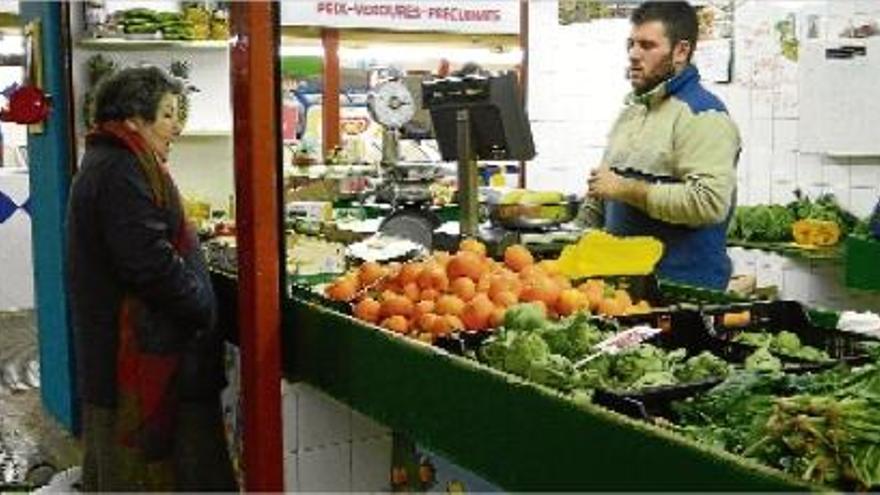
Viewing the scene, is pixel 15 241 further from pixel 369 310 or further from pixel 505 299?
pixel 505 299

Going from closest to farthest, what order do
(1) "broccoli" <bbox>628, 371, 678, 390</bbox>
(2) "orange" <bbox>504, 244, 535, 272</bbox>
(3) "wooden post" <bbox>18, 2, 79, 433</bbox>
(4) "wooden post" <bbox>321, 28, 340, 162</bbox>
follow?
1. (1) "broccoli" <bbox>628, 371, 678, 390</bbox>
2. (2) "orange" <bbox>504, 244, 535, 272</bbox>
3. (3) "wooden post" <bbox>18, 2, 79, 433</bbox>
4. (4) "wooden post" <bbox>321, 28, 340, 162</bbox>

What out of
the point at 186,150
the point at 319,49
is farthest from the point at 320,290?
the point at 319,49

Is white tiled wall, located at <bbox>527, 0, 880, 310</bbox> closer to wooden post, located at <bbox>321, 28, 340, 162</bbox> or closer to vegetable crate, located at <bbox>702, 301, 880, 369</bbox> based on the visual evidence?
wooden post, located at <bbox>321, 28, 340, 162</bbox>

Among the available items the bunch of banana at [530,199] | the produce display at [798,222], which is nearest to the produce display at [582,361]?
the bunch of banana at [530,199]

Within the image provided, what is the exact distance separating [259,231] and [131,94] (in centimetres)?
66

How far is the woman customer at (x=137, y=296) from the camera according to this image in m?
3.50

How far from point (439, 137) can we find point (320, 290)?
3.97 ft

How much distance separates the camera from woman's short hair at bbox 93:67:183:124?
363cm

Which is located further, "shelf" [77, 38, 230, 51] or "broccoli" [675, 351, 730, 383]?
"shelf" [77, 38, 230, 51]

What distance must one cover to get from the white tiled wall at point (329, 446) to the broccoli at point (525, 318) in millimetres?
977

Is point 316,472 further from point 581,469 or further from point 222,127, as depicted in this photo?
point 222,127

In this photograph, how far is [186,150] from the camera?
6.59 m

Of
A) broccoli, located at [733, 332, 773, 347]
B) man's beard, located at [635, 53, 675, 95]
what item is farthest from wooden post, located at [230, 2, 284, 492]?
broccoli, located at [733, 332, 773, 347]

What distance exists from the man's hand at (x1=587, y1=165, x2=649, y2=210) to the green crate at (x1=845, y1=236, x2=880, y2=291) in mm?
2283
